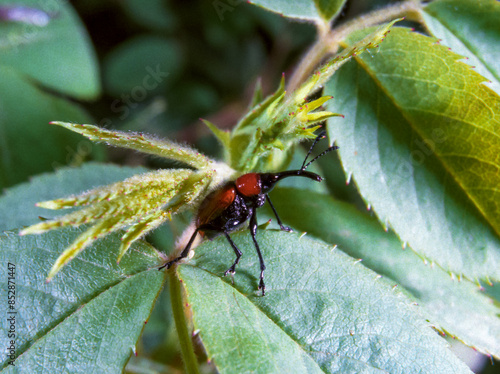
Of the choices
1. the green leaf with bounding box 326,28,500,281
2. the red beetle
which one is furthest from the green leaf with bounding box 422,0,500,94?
the red beetle

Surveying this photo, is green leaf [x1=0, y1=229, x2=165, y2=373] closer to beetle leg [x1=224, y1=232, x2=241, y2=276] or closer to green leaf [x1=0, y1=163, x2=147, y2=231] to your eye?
beetle leg [x1=224, y1=232, x2=241, y2=276]

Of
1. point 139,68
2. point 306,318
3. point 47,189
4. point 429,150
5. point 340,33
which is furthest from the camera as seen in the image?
point 139,68

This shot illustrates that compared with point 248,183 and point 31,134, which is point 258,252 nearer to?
point 248,183

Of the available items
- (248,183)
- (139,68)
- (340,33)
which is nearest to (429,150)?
(340,33)

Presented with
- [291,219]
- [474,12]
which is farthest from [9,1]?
[474,12]

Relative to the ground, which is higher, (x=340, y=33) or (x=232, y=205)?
(x=340, y=33)

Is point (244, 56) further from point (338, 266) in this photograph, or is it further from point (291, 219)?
A: point (338, 266)
